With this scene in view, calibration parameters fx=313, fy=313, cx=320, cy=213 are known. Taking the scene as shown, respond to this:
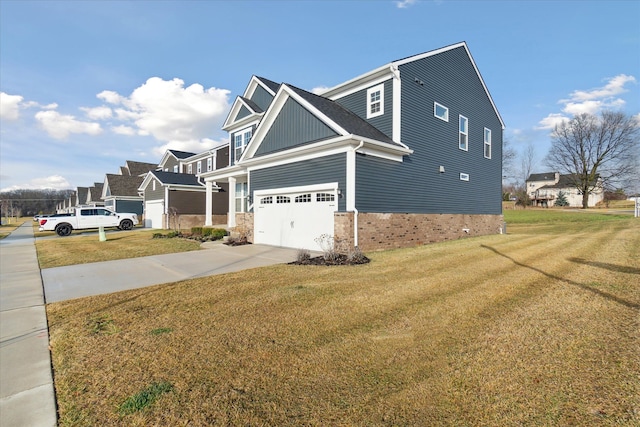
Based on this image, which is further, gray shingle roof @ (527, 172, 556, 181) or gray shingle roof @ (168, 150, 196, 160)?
gray shingle roof @ (527, 172, 556, 181)

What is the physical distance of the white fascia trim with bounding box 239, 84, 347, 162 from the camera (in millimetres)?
Answer: 11233

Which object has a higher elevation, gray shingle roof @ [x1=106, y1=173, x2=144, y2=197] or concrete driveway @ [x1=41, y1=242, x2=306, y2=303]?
gray shingle roof @ [x1=106, y1=173, x2=144, y2=197]

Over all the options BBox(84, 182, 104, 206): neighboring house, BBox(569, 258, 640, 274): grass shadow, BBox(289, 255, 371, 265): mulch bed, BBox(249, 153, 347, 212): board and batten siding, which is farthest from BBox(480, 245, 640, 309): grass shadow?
BBox(84, 182, 104, 206): neighboring house

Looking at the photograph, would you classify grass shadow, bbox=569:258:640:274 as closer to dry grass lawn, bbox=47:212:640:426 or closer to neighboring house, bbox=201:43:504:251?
dry grass lawn, bbox=47:212:640:426

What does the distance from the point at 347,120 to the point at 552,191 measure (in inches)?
3176

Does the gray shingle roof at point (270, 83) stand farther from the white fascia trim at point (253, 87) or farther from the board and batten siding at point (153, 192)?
the board and batten siding at point (153, 192)

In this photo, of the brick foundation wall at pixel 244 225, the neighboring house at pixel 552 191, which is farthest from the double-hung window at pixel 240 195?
the neighboring house at pixel 552 191

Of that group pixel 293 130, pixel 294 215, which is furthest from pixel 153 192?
pixel 294 215

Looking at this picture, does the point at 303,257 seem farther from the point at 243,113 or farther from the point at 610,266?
the point at 243,113

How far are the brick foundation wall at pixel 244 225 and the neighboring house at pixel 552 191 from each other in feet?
223

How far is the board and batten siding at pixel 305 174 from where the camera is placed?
36.1 ft

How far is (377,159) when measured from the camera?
11594 mm

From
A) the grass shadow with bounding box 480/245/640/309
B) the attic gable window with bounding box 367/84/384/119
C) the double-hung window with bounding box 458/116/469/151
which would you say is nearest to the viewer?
the grass shadow with bounding box 480/245/640/309

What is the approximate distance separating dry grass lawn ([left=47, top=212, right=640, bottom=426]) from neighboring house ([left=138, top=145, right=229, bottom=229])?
69.8 feet
